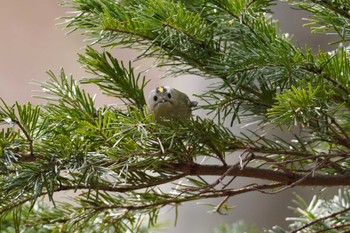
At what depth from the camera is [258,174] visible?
1.58ft

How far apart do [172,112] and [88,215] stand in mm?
114

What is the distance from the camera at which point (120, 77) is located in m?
0.50

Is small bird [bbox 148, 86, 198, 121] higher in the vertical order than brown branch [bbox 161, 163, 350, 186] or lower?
higher

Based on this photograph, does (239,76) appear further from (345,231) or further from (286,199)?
(286,199)

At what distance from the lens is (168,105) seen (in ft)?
1.67

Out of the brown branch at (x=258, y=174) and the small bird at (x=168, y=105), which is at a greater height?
the small bird at (x=168, y=105)

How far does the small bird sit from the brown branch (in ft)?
0.16

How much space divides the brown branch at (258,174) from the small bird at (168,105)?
0.05 meters

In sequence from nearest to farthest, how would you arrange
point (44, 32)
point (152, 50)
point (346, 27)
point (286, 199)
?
point (346, 27), point (152, 50), point (286, 199), point (44, 32)

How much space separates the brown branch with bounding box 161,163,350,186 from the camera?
46 centimetres

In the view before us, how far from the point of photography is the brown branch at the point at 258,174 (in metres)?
0.46

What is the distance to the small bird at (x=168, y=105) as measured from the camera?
0.50 m

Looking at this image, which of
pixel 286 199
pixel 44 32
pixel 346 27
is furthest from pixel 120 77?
pixel 44 32

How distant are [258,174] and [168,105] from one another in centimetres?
9
